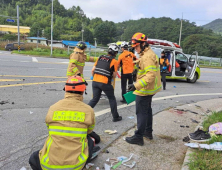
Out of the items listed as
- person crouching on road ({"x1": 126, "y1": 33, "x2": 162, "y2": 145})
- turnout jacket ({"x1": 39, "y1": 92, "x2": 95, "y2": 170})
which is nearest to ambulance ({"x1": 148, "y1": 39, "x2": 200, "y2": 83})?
person crouching on road ({"x1": 126, "y1": 33, "x2": 162, "y2": 145})

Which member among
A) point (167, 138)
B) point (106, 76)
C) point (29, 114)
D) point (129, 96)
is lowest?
point (167, 138)

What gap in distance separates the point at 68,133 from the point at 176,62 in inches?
402

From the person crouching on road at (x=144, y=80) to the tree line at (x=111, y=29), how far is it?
5293 cm

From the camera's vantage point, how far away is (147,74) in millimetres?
3400

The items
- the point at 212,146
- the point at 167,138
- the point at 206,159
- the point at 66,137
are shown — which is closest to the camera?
the point at 66,137

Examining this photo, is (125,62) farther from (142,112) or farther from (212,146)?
(212,146)

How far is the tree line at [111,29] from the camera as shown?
55688mm

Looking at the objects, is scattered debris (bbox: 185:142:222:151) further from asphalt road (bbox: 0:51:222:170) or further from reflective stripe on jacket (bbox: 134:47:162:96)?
asphalt road (bbox: 0:51:222:170)

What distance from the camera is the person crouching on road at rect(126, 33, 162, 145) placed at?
3.41 m

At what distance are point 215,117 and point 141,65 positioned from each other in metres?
2.56

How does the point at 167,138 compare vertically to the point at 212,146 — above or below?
below

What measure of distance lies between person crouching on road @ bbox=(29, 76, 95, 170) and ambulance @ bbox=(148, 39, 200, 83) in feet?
30.1

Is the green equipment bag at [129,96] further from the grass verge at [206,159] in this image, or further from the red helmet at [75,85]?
the red helmet at [75,85]

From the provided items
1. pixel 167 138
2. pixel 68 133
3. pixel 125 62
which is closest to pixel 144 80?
pixel 167 138
